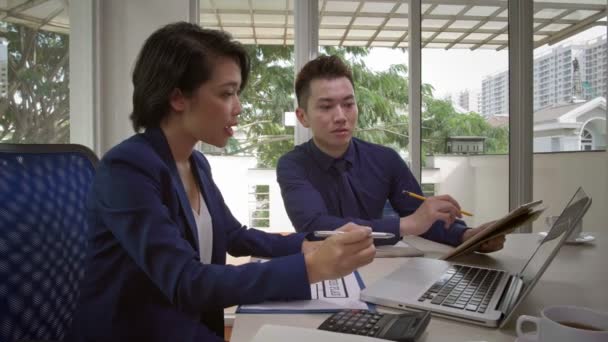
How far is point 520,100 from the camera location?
8.67 feet

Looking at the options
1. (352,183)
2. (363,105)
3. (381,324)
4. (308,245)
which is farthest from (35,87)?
(381,324)

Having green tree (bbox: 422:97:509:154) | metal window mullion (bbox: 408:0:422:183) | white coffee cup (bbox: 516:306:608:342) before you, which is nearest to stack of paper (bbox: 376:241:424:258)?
white coffee cup (bbox: 516:306:608:342)

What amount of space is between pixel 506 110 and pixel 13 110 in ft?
9.04

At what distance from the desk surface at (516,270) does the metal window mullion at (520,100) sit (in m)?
1.21

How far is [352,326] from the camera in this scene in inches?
23.8

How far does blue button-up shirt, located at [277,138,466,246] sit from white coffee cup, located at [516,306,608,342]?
86cm

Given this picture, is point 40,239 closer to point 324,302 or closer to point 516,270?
point 324,302

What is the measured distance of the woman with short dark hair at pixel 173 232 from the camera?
0.72m

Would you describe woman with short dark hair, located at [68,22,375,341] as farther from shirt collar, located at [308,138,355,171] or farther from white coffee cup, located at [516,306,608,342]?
shirt collar, located at [308,138,355,171]

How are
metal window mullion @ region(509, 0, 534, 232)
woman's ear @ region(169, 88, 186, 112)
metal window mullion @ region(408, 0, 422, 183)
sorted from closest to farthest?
woman's ear @ region(169, 88, 186, 112) < metal window mullion @ region(509, 0, 534, 232) < metal window mullion @ region(408, 0, 422, 183)

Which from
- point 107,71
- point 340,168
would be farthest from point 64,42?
point 340,168

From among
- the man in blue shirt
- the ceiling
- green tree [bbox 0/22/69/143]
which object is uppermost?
the ceiling

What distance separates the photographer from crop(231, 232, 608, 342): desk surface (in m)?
0.63

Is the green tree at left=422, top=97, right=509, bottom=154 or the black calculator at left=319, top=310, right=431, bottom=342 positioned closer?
the black calculator at left=319, top=310, right=431, bottom=342
